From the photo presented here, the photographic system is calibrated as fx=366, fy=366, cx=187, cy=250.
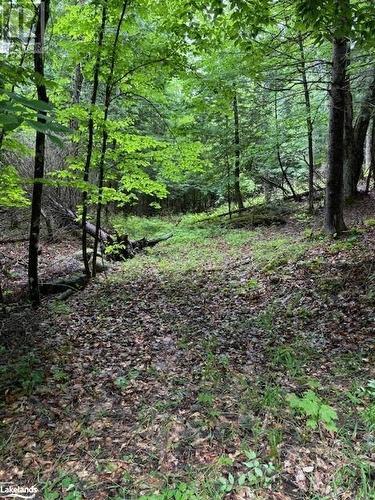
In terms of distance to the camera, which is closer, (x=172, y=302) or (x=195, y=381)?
(x=195, y=381)

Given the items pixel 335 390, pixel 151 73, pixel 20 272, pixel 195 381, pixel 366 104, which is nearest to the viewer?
pixel 335 390

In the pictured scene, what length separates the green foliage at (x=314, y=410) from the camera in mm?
3535

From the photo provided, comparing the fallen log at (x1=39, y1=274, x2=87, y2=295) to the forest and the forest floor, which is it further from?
the forest floor

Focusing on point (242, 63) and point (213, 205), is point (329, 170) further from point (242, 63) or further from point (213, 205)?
point (213, 205)

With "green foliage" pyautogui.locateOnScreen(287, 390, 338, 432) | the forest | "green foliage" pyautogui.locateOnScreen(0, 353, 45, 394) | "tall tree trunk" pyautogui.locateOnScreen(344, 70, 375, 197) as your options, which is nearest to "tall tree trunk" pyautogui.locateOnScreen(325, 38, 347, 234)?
the forest

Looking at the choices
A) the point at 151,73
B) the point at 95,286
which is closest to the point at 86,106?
the point at 151,73

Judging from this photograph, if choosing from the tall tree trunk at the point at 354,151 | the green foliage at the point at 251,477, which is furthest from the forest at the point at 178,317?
the tall tree trunk at the point at 354,151

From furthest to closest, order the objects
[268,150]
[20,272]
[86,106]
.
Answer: [268,150] < [20,272] < [86,106]

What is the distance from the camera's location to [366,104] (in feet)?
35.0

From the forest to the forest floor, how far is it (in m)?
0.02

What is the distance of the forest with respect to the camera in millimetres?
3180

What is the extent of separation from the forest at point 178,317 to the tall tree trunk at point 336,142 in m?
0.04

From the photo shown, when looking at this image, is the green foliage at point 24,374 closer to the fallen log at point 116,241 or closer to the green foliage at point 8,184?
the green foliage at point 8,184

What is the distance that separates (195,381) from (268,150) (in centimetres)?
1204
